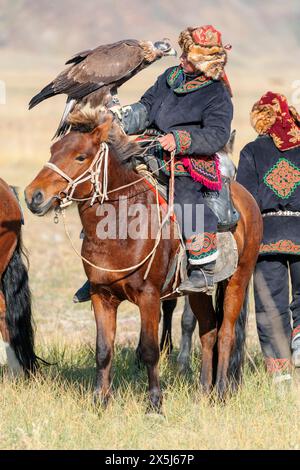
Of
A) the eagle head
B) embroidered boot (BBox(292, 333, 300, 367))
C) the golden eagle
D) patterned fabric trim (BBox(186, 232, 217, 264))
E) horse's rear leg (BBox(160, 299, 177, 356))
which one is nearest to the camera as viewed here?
patterned fabric trim (BBox(186, 232, 217, 264))

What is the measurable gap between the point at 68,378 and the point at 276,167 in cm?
228

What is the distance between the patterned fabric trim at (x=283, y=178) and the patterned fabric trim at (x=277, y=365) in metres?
1.26

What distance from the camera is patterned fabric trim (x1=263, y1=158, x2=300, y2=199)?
24.1 ft

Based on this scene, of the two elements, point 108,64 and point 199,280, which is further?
point 108,64

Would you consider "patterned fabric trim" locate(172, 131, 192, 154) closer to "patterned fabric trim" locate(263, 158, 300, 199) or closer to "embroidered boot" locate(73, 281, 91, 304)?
"embroidered boot" locate(73, 281, 91, 304)

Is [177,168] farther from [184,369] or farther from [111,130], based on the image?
[184,369]

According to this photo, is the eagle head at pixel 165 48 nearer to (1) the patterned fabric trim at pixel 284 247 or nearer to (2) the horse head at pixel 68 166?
(1) the patterned fabric trim at pixel 284 247

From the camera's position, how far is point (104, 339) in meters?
6.38

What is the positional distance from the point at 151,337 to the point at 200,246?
689mm

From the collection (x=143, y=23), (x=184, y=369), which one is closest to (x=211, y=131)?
(x=184, y=369)

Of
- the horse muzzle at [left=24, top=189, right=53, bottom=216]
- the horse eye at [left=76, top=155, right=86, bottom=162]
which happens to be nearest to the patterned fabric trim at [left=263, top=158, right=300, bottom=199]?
the horse eye at [left=76, top=155, right=86, bottom=162]

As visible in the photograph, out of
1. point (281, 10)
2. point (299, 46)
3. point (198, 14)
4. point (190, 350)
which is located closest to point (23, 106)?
point (190, 350)

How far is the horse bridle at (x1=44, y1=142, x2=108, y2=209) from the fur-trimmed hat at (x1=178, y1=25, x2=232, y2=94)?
92 cm

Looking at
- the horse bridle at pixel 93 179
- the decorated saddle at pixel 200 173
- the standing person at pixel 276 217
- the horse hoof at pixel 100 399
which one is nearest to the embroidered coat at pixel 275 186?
the standing person at pixel 276 217
